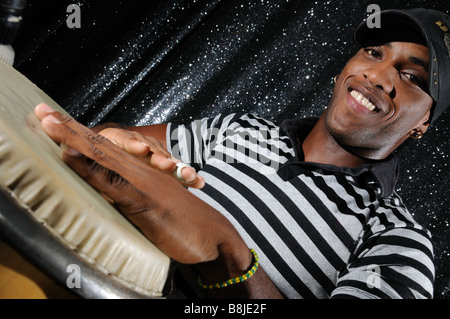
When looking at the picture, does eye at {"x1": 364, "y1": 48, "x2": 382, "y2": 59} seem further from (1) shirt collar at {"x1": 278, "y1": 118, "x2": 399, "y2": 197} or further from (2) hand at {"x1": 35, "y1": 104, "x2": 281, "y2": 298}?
(2) hand at {"x1": 35, "y1": 104, "x2": 281, "y2": 298}

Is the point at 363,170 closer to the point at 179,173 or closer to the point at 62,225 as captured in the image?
the point at 179,173

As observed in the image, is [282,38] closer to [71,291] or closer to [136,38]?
[136,38]

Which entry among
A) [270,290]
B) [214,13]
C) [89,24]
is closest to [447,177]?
[270,290]

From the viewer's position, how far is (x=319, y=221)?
1.22 metres

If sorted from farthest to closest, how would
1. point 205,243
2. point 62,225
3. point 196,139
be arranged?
point 196,139
point 205,243
point 62,225

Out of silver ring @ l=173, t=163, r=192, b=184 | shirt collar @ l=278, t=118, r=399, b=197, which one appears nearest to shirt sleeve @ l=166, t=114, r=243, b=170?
shirt collar @ l=278, t=118, r=399, b=197

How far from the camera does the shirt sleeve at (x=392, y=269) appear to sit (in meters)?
1.01

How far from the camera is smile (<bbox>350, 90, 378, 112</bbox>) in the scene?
1.34 m

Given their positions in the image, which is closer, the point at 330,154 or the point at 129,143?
the point at 129,143

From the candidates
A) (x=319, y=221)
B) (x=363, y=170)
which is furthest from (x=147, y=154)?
(x=363, y=170)

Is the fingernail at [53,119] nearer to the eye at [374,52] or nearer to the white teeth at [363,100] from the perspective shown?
the white teeth at [363,100]

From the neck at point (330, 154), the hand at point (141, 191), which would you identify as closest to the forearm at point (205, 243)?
the hand at point (141, 191)

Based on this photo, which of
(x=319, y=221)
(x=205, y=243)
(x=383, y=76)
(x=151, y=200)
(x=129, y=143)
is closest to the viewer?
(x=151, y=200)

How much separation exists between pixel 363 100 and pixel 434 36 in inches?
11.5
